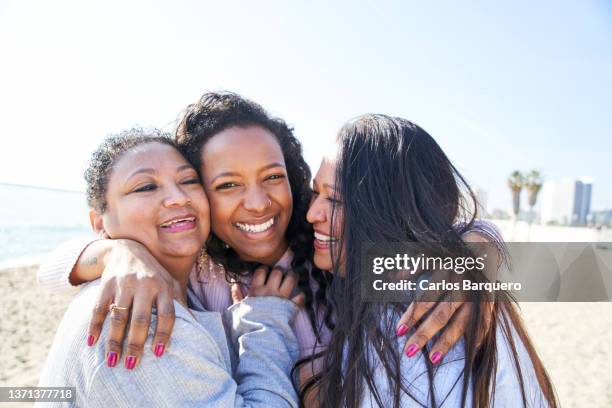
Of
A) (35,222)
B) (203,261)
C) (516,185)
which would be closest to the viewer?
(203,261)

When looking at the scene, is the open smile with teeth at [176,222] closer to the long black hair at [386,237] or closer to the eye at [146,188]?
the eye at [146,188]

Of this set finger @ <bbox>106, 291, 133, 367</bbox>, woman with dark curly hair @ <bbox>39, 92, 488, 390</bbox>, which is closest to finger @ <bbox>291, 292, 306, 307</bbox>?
woman with dark curly hair @ <bbox>39, 92, 488, 390</bbox>

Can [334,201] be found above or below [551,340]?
above

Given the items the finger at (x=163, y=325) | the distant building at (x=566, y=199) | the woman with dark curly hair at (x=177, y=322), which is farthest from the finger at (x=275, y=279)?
the distant building at (x=566, y=199)

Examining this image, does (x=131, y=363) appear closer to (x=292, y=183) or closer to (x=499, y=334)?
(x=499, y=334)

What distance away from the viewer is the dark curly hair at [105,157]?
2.31m

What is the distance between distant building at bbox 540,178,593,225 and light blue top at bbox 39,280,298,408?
72.1 meters

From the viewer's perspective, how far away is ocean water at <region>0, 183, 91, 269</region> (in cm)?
2338

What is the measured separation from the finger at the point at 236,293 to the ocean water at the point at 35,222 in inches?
874

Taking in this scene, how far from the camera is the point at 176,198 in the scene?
7.21 feet

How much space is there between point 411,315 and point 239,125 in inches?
63.3

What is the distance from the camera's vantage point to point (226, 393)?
1.58 m

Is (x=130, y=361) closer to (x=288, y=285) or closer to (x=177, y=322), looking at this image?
(x=177, y=322)

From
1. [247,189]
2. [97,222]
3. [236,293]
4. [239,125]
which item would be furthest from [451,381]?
[97,222]
